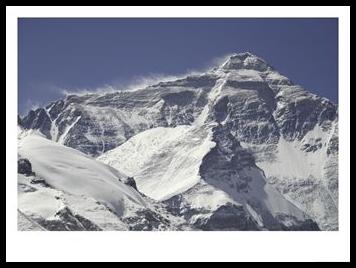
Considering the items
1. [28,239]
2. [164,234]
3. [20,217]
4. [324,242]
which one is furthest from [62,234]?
[20,217]

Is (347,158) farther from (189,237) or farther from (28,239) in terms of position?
(28,239)

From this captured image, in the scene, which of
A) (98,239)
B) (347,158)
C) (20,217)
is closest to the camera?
(98,239)
